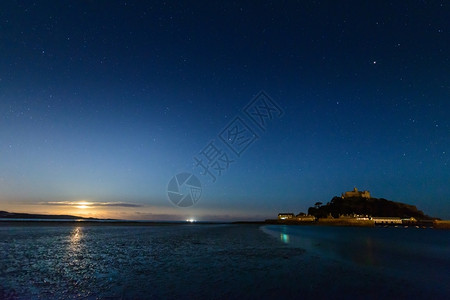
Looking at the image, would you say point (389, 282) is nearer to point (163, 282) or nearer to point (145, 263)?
point (163, 282)

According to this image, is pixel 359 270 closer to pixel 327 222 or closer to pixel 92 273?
pixel 92 273

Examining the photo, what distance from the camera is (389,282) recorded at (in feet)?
51.0

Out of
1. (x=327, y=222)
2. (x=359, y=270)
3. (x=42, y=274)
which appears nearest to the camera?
(x=42, y=274)

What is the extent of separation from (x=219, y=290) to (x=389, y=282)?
9.76 meters

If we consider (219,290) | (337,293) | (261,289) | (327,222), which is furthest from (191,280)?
(327,222)

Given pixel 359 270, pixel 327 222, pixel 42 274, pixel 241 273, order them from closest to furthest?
1. pixel 42 274
2. pixel 241 273
3. pixel 359 270
4. pixel 327 222

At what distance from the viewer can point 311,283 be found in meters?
14.4

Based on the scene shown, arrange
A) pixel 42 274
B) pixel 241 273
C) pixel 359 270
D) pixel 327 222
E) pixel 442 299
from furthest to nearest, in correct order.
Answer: pixel 327 222, pixel 359 270, pixel 241 273, pixel 42 274, pixel 442 299

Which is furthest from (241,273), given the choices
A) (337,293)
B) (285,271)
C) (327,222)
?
(327,222)

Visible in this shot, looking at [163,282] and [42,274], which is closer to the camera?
[163,282]

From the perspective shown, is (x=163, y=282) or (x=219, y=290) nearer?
(x=219, y=290)

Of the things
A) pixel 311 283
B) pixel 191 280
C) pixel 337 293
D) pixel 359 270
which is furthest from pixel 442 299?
pixel 191 280

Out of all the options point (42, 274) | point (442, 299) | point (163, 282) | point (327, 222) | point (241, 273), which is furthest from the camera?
point (327, 222)

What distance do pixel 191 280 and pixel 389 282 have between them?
10.8 meters
